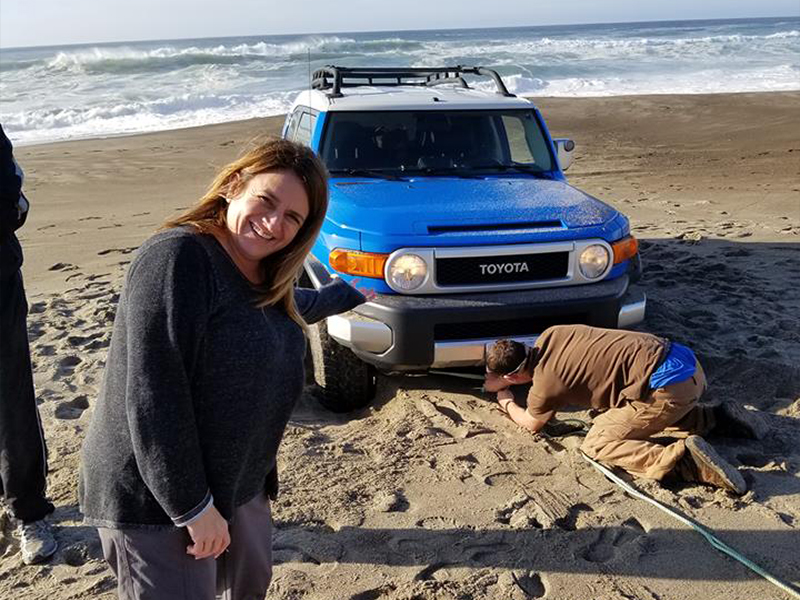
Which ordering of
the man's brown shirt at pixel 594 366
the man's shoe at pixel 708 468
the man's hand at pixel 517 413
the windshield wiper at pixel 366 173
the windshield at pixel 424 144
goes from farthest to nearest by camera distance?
the windshield at pixel 424 144 → the windshield wiper at pixel 366 173 → the man's hand at pixel 517 413 → the man's brown shirt at pixel 594 366 → the man's shoe at pixel 708 468

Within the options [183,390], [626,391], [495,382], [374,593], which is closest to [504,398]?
[495,382]

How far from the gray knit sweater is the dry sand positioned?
138 cm

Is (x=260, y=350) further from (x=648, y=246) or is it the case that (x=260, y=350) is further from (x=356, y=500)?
(x=648, y=246)

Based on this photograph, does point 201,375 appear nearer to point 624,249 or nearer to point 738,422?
point 738,422

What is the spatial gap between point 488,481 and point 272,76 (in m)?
30.2

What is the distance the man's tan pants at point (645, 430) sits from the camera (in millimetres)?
3693

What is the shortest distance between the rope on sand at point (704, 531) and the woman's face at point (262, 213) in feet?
7.87

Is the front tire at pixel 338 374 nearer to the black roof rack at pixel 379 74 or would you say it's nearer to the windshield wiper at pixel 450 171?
the windshield wiper at pixel 450 171

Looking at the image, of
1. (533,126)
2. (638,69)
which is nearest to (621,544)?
(533,126)

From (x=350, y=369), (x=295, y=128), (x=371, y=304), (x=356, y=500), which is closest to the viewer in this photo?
(x=356, y=500)

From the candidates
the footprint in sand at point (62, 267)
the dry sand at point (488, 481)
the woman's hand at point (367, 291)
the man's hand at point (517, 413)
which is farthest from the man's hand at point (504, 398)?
the footprint in sand at point (62, 267)

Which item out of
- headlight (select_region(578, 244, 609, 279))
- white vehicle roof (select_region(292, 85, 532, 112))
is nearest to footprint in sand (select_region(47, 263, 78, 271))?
white vehicle roof (select_region(292, 85, 532, 112))

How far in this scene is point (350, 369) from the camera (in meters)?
4.49

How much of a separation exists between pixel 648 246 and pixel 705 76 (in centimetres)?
2518
